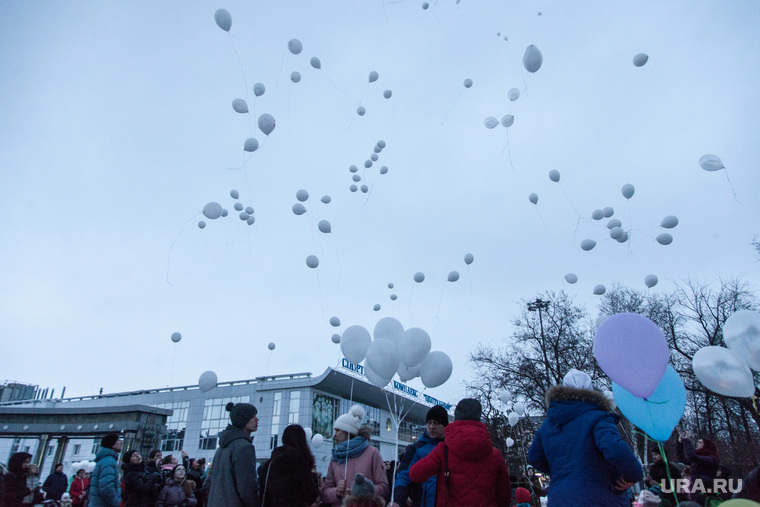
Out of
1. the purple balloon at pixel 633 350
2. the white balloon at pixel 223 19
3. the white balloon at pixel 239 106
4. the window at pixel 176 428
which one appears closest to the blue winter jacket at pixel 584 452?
the purple balloon at pixel 633 350

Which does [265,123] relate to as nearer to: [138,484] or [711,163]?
[138,484]

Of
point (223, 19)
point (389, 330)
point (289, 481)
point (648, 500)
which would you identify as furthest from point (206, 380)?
point (648, 500)

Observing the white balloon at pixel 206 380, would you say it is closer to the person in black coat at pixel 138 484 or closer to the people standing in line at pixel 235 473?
the person in black coat at pixel 138 484

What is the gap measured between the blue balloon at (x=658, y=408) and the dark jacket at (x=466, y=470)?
1.75 m

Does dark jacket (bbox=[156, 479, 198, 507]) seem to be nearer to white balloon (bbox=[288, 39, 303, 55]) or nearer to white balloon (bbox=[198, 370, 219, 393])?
white balloon (bbox=[198, 370, 219, 393])

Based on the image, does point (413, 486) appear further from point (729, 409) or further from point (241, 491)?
point (729, 409)

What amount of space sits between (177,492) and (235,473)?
3300 millimetres

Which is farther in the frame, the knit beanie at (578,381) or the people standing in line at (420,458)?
the people standing in line at (420,458)

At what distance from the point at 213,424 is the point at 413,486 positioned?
36.8 m

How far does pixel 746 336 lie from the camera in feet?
16.2

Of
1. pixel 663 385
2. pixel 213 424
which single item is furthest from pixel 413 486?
pixel 213 424

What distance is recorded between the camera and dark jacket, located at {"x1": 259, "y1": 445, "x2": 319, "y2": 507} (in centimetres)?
325

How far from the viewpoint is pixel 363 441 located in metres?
4.00

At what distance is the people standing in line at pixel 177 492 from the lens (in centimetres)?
579
